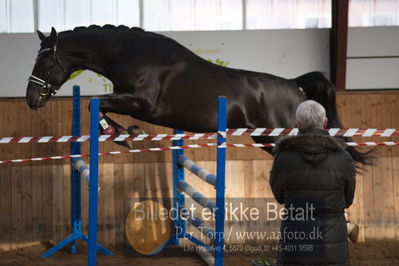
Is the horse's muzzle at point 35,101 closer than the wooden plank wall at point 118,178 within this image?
Yes

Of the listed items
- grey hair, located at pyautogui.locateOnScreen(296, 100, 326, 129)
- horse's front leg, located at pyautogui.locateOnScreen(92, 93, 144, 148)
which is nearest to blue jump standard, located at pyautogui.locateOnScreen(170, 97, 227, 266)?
horse's front leg, located at pyautogui.locateOnScreen(92, 93, 144, 148)

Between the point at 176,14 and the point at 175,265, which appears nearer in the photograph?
the point at 175,265

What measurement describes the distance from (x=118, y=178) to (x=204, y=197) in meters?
1.72

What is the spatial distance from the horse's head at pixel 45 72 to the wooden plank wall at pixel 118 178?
1.41 metres

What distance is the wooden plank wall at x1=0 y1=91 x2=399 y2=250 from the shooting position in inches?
261

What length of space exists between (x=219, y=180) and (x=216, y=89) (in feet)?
3.37

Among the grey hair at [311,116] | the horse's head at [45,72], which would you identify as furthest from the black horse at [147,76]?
the grey hair at [311,116]

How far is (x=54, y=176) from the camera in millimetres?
6672

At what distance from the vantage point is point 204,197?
5289mm

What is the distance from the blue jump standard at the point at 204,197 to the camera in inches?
178

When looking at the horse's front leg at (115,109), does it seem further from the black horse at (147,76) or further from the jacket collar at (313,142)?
the jacket collar at (313,142)

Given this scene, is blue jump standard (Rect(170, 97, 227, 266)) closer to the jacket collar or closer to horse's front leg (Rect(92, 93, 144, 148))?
horse's front leg (Rect(92, 93, 144, 148))

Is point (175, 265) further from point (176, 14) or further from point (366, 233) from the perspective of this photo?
point (176, 14)

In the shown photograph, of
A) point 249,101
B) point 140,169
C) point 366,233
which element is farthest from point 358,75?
point 140,169
